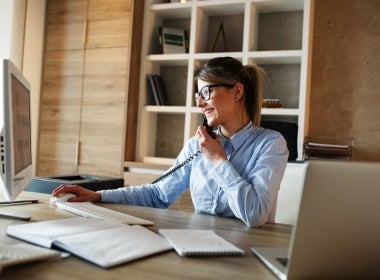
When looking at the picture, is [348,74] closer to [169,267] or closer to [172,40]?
[172,40]

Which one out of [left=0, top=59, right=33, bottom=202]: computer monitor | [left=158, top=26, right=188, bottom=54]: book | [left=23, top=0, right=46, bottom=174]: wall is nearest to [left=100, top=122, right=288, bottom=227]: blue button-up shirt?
[left=0, top=59, right=33, bottom=202]: computer monitor

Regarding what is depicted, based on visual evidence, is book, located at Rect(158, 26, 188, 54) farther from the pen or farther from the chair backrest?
the pen

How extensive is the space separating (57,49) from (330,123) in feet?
8.52

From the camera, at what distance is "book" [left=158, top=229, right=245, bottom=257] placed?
35.4 inches

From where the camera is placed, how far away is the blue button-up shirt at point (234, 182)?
1.36 metres

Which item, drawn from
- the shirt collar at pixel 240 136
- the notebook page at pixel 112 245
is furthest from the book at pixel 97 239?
the shirt collar at pixel 240 136

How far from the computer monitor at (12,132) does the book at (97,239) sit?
0.22 m

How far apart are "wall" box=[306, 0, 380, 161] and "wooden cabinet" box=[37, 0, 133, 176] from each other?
1.63 metres

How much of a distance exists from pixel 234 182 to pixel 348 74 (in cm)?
225

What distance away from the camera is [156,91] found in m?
3.64

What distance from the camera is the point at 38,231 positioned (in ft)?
3.18

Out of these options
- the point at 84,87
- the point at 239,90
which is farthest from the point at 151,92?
the point at 239,90

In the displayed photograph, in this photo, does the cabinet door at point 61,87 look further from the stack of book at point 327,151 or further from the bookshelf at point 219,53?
the stack of book at point 327,151

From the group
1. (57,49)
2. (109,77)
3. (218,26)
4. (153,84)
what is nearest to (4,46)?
(57,49)
